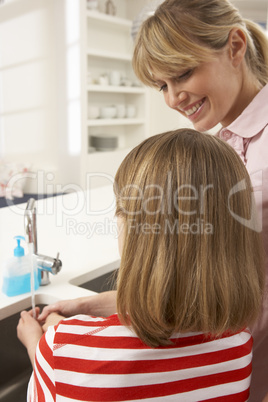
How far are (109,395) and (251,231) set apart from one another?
38cm

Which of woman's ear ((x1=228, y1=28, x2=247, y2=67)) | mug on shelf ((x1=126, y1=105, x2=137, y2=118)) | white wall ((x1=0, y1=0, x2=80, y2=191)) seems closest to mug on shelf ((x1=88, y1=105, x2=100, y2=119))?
white wall ((x1=0, y1=0, x2=80, y2=191))

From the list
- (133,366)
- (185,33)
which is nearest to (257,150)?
(185,33)

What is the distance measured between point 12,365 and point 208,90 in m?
1.05

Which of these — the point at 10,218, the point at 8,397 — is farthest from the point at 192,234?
the point at 10,218

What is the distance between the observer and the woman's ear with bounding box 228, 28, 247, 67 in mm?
1046

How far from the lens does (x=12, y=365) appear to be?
1326 millimetres

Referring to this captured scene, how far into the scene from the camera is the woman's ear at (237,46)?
1.05 metres

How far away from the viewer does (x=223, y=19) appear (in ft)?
3.36

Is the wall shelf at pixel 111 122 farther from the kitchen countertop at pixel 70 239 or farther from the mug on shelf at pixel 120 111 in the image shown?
the kitchen countertop at pixel 70 239

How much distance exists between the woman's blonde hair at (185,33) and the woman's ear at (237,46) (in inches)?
0.7

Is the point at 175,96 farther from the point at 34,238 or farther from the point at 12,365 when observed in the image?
the point at 12,365

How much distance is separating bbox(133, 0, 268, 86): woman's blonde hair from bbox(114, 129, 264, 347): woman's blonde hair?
0.36 m

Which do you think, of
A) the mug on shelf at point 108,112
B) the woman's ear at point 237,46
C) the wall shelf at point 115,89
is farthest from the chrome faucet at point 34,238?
the mug on shelf at point 108,112

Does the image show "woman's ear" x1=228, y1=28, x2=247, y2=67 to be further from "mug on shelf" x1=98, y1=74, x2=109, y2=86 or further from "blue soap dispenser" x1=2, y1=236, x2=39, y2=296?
"mug on shelf" x1=98, y1=74, x2=109, y2=86
